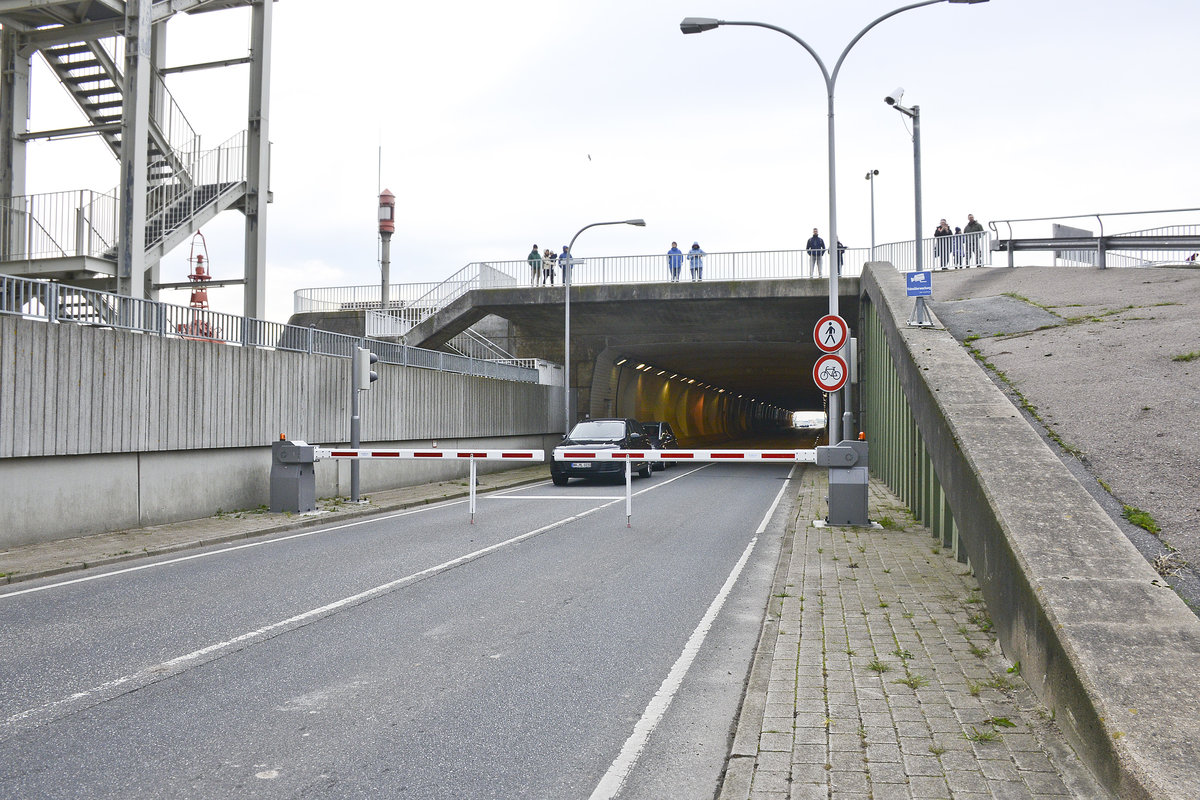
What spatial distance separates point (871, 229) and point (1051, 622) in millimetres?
39885

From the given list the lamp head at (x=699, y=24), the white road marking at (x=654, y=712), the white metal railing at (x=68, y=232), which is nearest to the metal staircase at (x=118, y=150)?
the white metal railing at (x=68, y=232)

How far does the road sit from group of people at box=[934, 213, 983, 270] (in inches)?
783

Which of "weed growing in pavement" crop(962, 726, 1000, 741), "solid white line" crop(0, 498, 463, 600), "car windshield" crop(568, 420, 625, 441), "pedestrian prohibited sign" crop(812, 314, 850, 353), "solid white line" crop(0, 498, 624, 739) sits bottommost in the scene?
"solid white line" crop(0, 498, 463, 600)

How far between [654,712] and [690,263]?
2731 centimetres

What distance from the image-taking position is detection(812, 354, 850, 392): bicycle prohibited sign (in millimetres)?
12844

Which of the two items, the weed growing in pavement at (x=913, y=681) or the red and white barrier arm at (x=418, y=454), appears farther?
the red and white barrier arm at (x=418, y=454)

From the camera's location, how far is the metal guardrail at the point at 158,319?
11178 millimetres

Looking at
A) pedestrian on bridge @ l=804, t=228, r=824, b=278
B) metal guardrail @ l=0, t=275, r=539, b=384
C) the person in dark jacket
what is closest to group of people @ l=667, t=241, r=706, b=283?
pedestrian on bridge @ l=804, t=228, r=824, b=278

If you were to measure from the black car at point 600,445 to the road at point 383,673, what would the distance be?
1081cm

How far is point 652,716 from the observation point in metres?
4.84

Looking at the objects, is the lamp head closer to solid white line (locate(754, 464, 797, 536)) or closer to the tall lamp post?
the tall lamp post

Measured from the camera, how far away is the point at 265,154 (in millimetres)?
19391

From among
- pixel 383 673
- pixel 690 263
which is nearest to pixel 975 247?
pixel 690 263

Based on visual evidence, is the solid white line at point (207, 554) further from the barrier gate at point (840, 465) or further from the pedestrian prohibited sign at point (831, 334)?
the pedestrian prohibited sign at point (831, 334)
